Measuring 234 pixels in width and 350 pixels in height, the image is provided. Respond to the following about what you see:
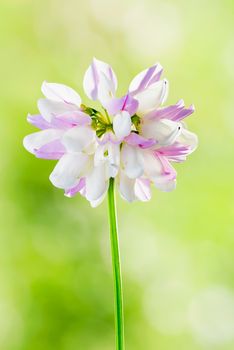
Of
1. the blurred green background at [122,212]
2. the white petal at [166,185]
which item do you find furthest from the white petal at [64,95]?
the blurred green background at [122,212]

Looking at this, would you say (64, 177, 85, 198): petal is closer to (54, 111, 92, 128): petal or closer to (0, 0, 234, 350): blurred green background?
(54, 111, 92, 128): petal

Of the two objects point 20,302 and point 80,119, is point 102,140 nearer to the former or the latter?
point 80,119

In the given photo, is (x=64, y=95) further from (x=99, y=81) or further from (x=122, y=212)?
(x=122, y=212)

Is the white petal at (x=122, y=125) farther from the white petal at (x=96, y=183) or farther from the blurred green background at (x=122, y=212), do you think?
the blurred green background at (x=122, y=212)

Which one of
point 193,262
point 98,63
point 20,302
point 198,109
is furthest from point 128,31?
point 98,63

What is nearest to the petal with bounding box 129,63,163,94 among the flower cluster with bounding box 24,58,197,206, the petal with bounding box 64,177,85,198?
the flower cluster with bounding box 24,58,197,206
